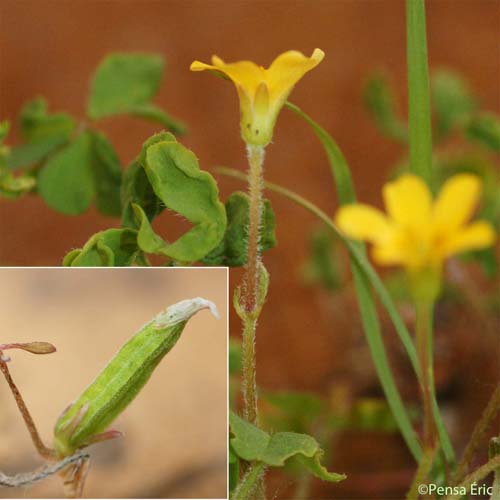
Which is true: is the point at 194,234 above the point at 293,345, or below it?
above

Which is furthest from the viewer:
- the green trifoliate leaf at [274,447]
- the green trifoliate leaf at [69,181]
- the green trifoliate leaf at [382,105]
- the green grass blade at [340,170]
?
the green trifoliate leaf at [382,105]

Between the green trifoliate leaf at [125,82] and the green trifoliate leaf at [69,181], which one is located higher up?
the green trifoliate leaf at [125,82]

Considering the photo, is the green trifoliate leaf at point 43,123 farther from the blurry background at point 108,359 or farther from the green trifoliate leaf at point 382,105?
the green trifoliate leaf at point 382,105

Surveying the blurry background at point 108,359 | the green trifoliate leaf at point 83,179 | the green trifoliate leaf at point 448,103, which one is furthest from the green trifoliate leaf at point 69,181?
the green trifoliate leaf at point 448,103

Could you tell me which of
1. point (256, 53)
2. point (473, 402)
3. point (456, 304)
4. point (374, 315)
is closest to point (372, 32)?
point (256, 53)

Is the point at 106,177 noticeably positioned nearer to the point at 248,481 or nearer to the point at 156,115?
the point at 156,115

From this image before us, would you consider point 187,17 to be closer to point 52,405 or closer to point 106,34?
point 106,34
